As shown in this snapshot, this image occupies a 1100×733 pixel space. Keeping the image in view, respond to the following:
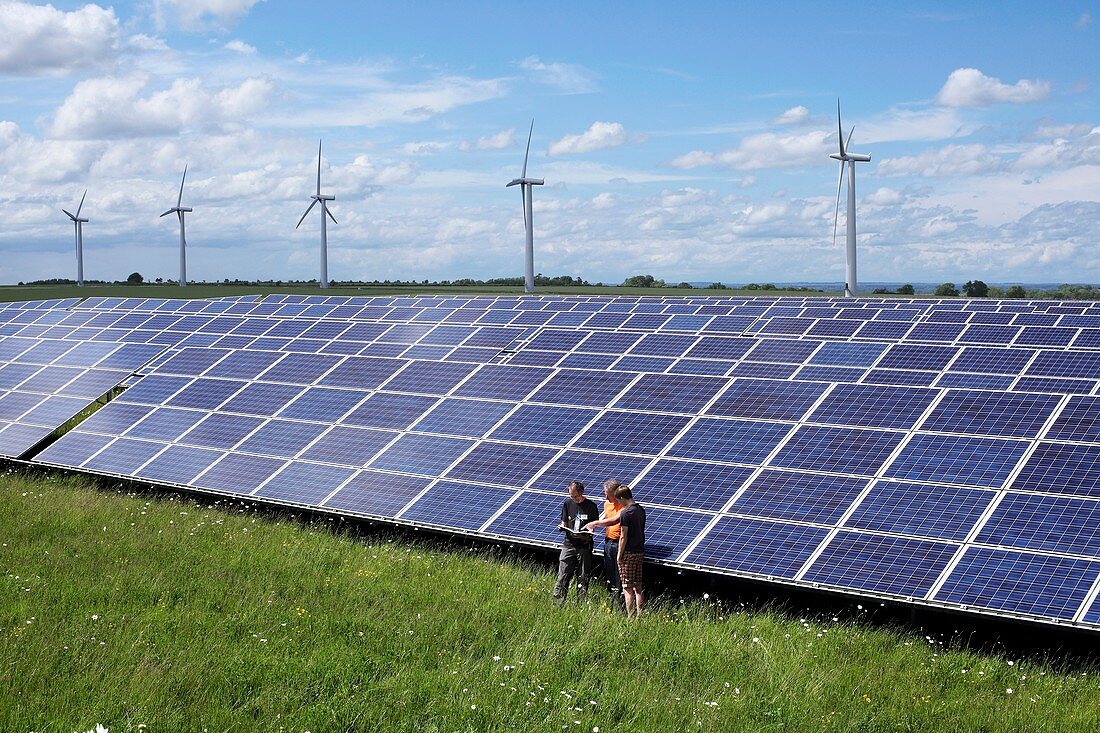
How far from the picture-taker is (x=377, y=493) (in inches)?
953

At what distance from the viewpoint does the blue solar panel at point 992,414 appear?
2191 centimetres

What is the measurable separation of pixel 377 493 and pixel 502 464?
9.50 feet

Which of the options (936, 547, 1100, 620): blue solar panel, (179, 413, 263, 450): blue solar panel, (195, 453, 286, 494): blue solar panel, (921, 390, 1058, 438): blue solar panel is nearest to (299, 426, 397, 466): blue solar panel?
(195, 453, 286, 494): blue solar panel

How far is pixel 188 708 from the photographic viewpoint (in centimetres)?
1434

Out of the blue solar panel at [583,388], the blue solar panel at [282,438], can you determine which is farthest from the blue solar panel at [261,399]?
the blue solar panel at [583,388]

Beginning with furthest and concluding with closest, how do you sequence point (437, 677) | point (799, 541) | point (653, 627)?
point (799, 541) → point (653, 627) → point (437, 677)

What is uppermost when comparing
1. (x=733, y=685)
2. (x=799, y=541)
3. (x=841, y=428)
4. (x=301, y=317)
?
(x=301, y=317)

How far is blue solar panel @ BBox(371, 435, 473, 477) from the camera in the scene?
24.7 m

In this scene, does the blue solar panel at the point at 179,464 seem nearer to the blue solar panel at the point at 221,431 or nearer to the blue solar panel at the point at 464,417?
the blue solar panel at the point at 221,431

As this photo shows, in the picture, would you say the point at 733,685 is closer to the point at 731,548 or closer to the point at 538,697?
the point at 538,697

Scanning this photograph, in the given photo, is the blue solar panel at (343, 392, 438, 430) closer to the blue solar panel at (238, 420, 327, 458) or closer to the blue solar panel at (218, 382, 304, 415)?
the blue solar panel at (238, 420, 327, 458)

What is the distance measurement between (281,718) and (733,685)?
6.25 meters

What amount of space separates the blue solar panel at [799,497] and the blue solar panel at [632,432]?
9.57 ft

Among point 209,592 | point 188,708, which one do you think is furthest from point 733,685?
point 209,592
